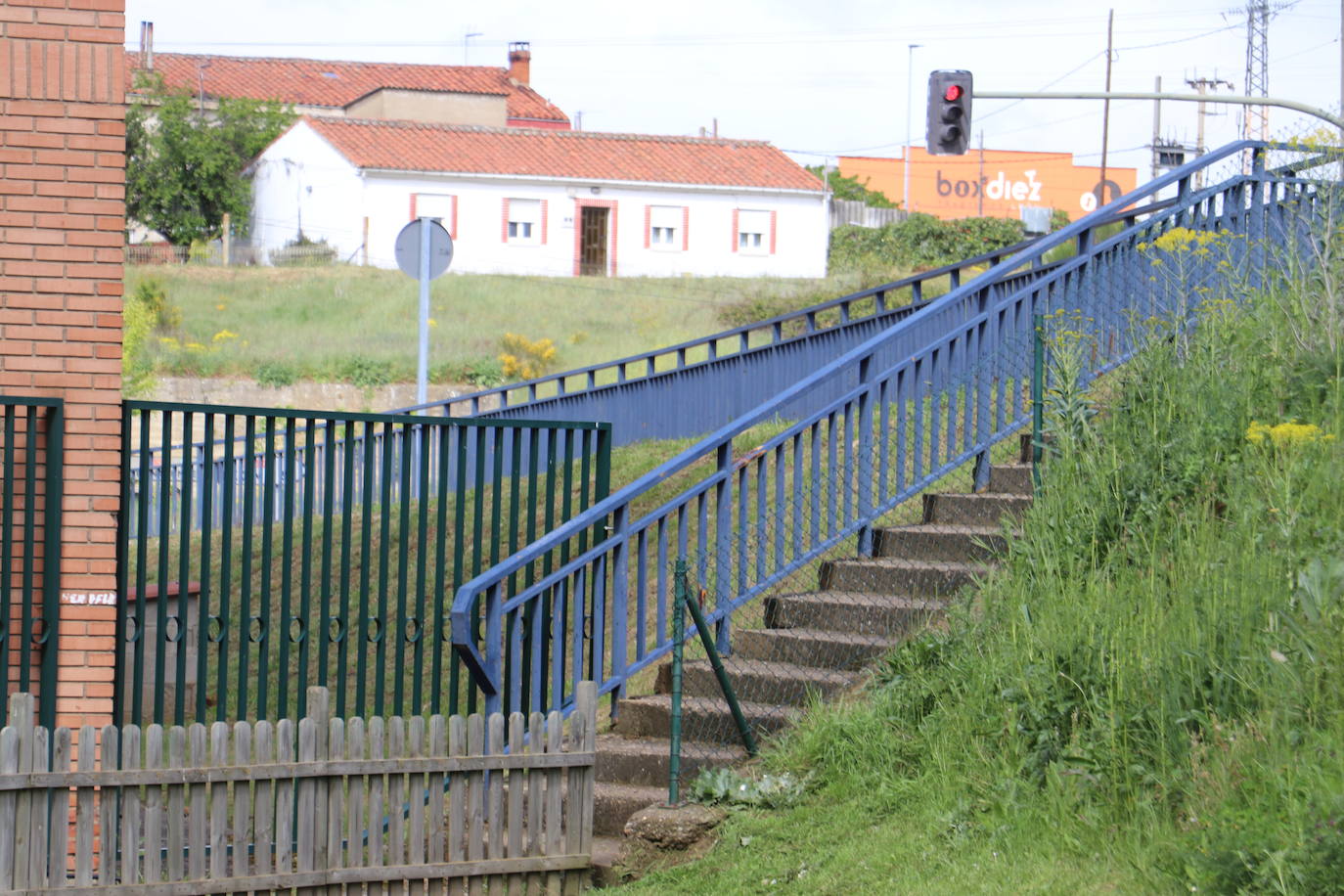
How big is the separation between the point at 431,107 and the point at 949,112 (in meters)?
46.3

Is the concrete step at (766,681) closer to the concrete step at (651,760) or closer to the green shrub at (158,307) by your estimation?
the concrete step at (651,760)

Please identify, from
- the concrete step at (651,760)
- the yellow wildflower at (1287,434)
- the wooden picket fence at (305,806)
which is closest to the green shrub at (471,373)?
the concrete step at (651,760)

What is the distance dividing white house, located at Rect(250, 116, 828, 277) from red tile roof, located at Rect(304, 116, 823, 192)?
0.07 meters

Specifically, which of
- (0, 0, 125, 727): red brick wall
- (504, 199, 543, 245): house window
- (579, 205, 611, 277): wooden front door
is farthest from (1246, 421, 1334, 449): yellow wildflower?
(579, 205, 611, 277): wooden front door

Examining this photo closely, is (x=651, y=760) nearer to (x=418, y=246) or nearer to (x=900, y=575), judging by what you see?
(x=900, y=575)

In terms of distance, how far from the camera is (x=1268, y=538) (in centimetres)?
647

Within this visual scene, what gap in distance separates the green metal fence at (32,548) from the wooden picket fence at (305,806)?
0.72 metres

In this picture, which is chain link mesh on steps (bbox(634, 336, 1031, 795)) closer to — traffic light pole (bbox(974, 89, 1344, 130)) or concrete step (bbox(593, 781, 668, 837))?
concrete step (bbox(593, 781, 668, 837))

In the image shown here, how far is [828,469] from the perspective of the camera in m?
8.33

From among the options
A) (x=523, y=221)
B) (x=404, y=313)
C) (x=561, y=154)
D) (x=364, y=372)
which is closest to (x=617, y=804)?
(x=364, y=372)

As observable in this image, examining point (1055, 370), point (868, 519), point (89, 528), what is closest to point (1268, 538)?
point (1055, 370)

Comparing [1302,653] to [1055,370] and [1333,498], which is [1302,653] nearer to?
[1333,498]

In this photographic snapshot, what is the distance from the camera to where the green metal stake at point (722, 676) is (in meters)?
6.85

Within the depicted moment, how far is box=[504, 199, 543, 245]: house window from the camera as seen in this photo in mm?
54031
